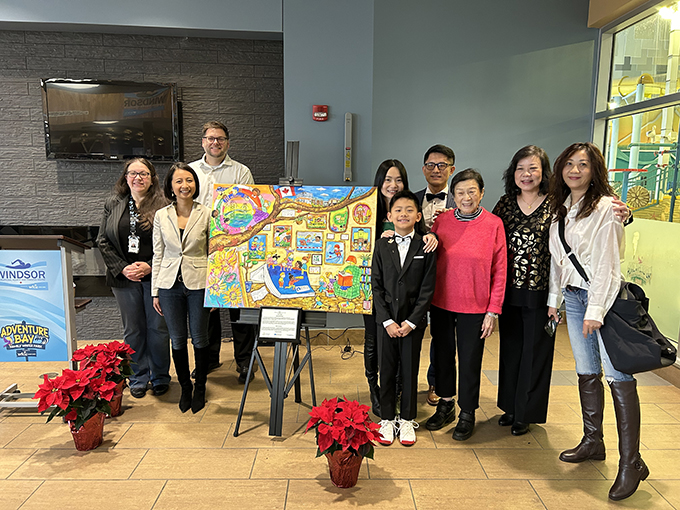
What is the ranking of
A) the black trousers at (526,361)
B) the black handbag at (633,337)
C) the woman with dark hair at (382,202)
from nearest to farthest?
the black handbag at (633,337) < the black trousers at (526,361) < the woman with dark hair at (382,202)

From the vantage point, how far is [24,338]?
2.82 meters

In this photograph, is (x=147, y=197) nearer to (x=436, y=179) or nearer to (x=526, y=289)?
(x=436, y=179)

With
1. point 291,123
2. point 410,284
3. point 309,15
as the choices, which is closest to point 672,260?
point 410,284

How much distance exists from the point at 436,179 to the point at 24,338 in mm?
2684

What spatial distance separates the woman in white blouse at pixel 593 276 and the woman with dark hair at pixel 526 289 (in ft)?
0.24

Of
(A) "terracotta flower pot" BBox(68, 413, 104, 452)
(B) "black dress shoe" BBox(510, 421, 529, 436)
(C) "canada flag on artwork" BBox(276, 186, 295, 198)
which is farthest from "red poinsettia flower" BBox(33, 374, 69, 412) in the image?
(B) "black dress shoe" BBox(510, 421, 529, 436)

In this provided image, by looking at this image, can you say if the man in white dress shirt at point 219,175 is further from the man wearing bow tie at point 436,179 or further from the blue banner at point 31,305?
the man wearing bow tie at point 436,179

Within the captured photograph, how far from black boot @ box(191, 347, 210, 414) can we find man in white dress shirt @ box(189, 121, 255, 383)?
31cm

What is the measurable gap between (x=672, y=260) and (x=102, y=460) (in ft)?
13.2

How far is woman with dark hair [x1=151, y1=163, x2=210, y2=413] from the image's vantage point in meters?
2.71

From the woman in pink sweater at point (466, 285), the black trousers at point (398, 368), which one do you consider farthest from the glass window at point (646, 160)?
the black trousers at point (398, 368)

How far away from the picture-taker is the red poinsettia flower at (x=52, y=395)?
2316mm

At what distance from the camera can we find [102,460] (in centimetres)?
233

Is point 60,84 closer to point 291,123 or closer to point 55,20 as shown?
point 55,20
